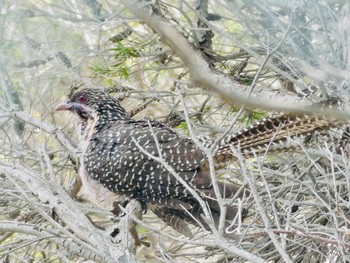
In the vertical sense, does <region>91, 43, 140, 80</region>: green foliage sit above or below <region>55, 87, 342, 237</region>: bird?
above

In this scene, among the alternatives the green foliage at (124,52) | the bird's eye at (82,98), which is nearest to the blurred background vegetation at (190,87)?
the green foliage at (124,52)

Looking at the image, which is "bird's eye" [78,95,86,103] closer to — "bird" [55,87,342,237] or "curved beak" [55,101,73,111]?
"curved beak" [55,101,73,111]

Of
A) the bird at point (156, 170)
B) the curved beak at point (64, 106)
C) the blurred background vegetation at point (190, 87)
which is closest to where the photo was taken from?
the blurred background vegetation at point (190, 87)

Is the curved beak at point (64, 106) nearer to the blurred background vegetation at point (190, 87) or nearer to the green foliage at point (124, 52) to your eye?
the blurred background vegetation at point (190, 87)

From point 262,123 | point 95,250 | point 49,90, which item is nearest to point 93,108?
point 49,90

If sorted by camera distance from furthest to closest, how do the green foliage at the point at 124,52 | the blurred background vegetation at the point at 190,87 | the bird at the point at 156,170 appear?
1. the bird at the point at 156,170
2. the green foliage at the point at 124,52
3. the blurred background vegetation at the point at 190,87

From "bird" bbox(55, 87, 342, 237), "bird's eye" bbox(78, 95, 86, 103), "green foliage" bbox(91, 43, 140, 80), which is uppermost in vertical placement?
"green foliage" bbox(91, 43, 140, 80)

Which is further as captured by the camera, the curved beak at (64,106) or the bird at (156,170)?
the curved beak at (64,106)

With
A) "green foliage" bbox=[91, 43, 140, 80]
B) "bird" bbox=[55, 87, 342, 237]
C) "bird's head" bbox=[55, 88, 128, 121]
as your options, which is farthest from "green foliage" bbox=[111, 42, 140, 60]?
"bird's head" bbox=[55, 88, 128, 121]

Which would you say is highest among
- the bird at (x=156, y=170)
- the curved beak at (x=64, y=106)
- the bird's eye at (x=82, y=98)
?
the bird's eye at (x=82, y=98)

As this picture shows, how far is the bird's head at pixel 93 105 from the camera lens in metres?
5.00

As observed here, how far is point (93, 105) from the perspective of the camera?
5.05 metres

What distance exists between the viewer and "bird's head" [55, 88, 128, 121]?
5.00m

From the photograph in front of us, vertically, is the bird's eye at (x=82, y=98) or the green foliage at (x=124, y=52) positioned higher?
the green foliage at (x=124, y=52)
